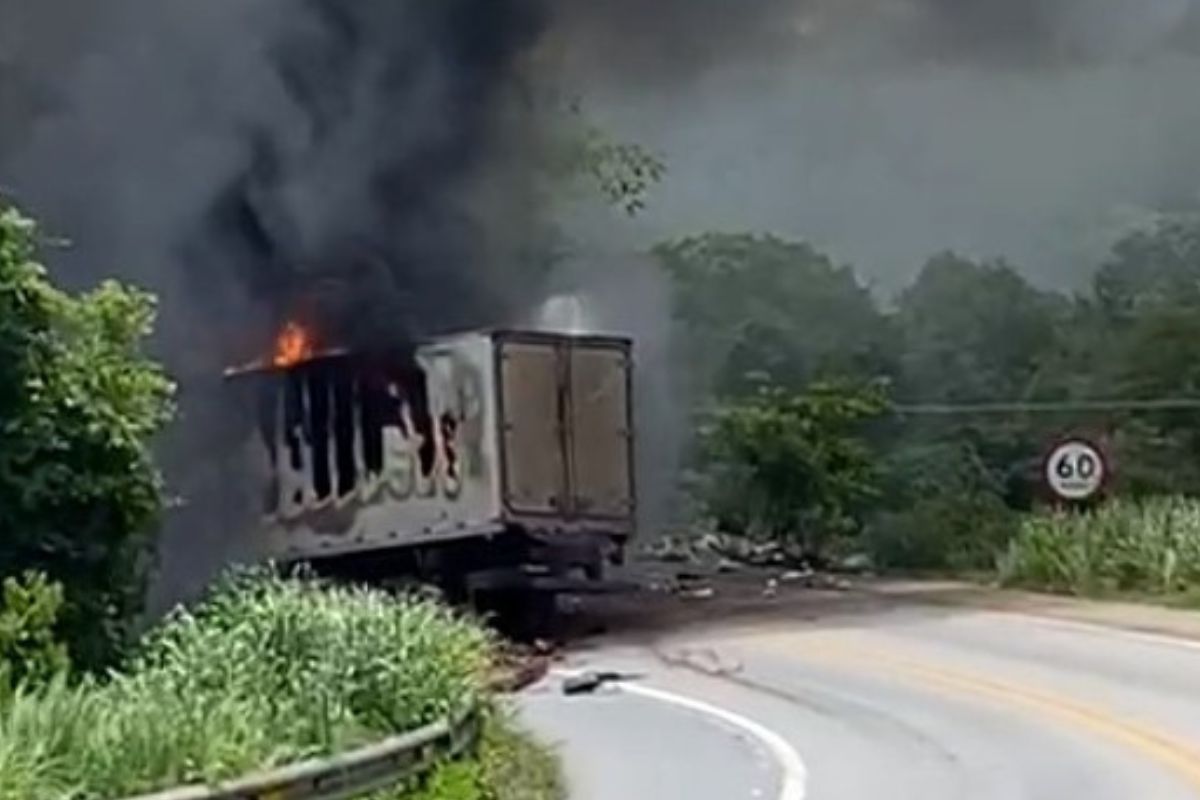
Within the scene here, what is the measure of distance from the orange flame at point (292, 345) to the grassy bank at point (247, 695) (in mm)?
13483

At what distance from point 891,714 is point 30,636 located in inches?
303

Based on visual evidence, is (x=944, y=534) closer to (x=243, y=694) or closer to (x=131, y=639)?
(x=131, y=639)

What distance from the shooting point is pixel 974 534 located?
133 ft

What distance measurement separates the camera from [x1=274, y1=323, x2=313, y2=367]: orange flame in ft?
103

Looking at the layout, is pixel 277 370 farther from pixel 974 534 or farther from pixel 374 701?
pixel 374 701

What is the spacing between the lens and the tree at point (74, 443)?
1688 cm

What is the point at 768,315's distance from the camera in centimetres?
5988

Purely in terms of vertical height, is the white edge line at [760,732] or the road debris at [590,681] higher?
the road debris at [590,681]

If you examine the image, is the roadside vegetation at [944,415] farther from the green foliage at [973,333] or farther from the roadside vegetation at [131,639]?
the roadside vegetation at [131,639]

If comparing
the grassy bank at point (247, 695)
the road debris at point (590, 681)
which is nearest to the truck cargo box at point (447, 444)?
the road debris at point (590, 681)

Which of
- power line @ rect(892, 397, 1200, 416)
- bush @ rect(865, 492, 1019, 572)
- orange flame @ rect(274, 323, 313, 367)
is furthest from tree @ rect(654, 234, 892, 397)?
orange flame @ rect(274, 323, 313, 367)

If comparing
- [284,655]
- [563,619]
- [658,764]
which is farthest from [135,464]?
[563,619]

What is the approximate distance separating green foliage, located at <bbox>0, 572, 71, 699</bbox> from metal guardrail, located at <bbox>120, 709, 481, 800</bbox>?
208 cm

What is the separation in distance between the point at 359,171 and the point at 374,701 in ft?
67.2
